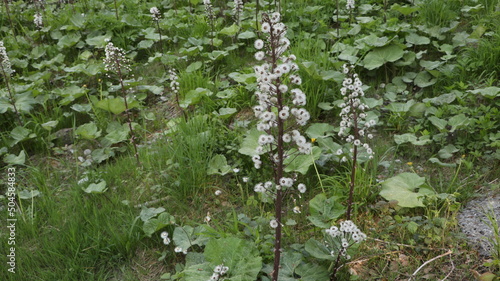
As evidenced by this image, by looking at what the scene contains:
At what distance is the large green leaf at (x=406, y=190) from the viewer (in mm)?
2746

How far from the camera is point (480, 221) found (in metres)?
2.63

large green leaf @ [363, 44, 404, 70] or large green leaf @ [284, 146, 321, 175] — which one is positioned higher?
large green leaf @ [363, 44, 404, 70]

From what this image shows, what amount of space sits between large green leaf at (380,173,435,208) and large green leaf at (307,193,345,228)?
1.23 ft

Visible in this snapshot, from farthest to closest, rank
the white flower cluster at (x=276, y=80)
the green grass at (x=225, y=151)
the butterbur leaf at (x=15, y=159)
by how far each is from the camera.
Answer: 1. the butterbur leaf at (x=15, y=159)
2. the green grass at (x=225, y=151)
3. the white flower cluster at (x=276, y=80)

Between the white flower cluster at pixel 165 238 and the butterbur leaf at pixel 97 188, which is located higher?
the white flower cluster at pixel 165 238

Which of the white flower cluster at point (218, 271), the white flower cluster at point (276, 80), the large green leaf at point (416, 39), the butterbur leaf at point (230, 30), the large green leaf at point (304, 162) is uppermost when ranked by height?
the white flower cluster at point (276, 80)

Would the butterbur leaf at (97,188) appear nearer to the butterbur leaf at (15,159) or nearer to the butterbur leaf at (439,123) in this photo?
the butterbur leaf at (15,159)

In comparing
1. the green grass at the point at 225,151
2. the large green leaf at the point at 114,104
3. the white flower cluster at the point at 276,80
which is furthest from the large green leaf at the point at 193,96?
the white flower cluster at the point at 276,80

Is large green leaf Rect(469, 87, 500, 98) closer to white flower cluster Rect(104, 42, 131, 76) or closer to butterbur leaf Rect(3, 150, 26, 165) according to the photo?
white flower cluster Rect(104, 42, 131, 76)

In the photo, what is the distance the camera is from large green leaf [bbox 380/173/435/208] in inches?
108

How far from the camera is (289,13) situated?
5.25 m

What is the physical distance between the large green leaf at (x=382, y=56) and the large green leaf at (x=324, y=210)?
182 centimetres

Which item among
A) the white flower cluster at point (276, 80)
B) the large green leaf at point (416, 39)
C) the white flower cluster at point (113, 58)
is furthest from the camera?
the large green leaf at point (416, 39)

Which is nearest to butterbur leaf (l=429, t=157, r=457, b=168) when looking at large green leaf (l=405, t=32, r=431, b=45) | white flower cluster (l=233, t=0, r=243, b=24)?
large green leaf (l=405, t=32, r=431, b=45)
